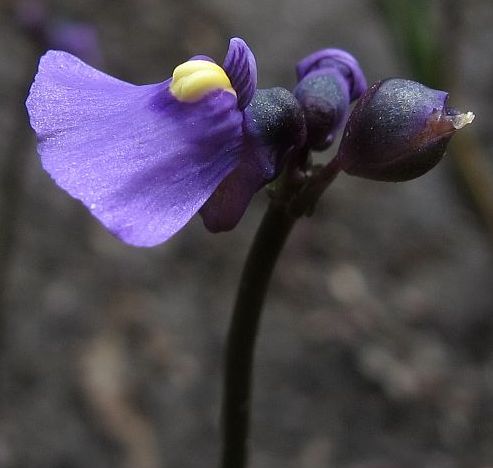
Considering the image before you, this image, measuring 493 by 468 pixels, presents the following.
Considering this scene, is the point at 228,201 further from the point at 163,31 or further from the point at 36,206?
the point at 163,31

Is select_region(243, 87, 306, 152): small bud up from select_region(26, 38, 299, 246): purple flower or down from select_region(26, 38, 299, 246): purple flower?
up

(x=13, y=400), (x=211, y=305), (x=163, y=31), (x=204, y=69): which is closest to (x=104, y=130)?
(x=204, y=69)

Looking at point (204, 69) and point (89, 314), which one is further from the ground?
point (204, 69)

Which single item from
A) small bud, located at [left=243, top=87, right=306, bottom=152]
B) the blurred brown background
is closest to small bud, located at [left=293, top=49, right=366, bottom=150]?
small bud, located at [left=243, top=87, right=306, bottom=152]

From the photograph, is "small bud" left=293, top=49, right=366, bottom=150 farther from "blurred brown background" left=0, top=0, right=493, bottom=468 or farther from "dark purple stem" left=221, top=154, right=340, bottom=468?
"blurred brown background" left=0, top=0, right=493, bottom=468

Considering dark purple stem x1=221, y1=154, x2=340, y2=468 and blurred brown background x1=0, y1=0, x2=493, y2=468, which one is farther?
blurred brown background x1=0, y1=0, x2=493, y2=468

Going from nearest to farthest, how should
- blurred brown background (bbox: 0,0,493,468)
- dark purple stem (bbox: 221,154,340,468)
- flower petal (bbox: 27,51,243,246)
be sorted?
flower petal (bbox: 27,51,243,246)
dark purple stem (bbox: 221,154,340,468)
blurred brown background (bbox: 0,0,493,468)

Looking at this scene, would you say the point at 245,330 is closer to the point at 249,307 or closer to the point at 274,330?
the point at 249,307
